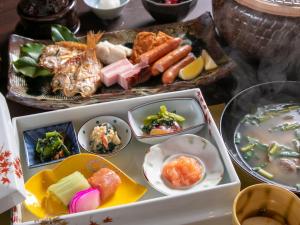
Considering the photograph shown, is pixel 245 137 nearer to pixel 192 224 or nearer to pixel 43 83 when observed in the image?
pixel 192 224

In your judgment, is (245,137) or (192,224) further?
(245,137)

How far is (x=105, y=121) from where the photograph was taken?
4.19 feet

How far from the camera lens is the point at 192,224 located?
1042 millimetres

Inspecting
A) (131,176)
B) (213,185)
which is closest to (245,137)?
(213,185)

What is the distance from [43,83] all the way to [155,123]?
502mm

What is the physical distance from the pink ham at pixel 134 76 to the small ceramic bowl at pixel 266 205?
673 millimetres

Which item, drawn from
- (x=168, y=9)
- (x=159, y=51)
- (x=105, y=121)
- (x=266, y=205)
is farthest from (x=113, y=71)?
(x=266, y=205)

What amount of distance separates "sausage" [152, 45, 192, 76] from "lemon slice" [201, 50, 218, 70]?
0.07m

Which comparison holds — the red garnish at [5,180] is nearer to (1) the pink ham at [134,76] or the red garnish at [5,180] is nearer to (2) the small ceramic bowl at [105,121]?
(2) the small ceramic bowl at [105,121]

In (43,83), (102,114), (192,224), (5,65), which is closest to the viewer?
(192,224)

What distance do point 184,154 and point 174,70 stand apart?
0.42 m

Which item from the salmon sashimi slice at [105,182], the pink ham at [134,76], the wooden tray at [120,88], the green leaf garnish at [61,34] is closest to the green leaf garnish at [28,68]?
the wooden tray at [120,88]

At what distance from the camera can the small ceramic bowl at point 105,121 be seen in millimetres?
1239

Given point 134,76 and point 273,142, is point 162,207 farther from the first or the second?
point 134,76
